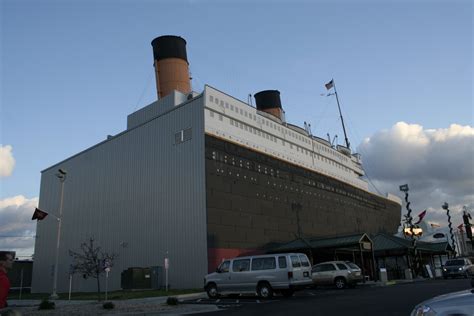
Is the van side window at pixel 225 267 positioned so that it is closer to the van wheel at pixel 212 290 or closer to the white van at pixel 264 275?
the white van at pixel 264 275

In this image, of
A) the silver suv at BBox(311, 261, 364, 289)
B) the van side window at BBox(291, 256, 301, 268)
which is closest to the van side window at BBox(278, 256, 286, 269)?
the van side window at BBox(291, 256, 301, 268)

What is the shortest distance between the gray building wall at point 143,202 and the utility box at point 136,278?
1988mm

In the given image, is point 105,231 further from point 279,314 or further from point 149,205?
point 279,314

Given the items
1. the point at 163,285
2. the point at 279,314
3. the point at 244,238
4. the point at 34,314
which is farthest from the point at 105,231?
the point at 279,314

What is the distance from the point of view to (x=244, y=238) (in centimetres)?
3672

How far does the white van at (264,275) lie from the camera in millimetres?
18984

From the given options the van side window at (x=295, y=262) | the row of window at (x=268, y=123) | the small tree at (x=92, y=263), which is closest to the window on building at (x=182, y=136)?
A: the row of window at (x=268, y=123)

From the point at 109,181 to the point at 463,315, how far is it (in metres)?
42.3

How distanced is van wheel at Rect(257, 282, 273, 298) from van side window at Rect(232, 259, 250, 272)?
3.45 ft

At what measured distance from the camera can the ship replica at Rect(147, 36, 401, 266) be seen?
35.2 m

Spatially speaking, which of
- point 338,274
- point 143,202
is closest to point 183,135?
point 143,202

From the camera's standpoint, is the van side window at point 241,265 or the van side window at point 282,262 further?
the van side window at point 241,265

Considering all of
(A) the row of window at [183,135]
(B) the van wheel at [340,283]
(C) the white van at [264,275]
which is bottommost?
(B) the van wheel at [340,283]

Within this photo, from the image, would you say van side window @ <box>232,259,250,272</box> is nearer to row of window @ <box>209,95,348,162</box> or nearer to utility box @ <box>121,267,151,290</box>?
utility box @ <box>121,267,151,290</box>
